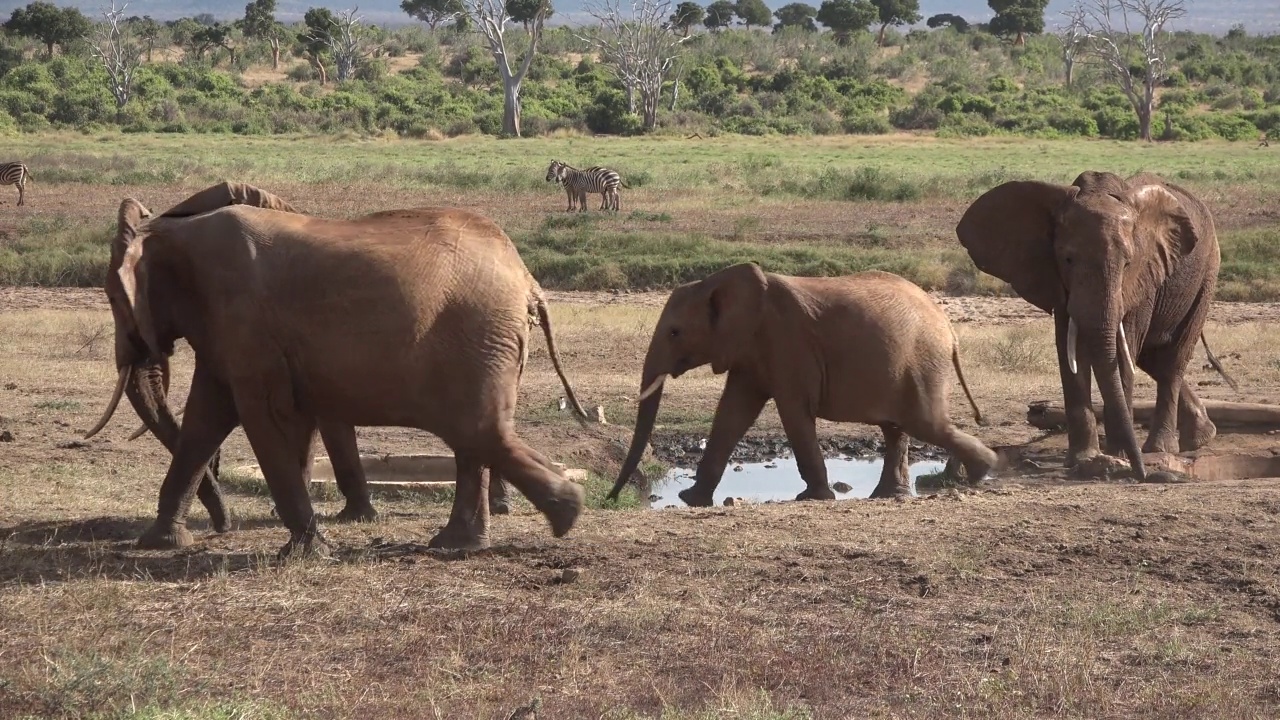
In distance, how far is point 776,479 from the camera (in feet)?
40.5

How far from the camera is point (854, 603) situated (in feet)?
22.2

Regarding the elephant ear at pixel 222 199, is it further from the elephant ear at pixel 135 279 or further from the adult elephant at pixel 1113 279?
the adult elephant at pixel 1113 279

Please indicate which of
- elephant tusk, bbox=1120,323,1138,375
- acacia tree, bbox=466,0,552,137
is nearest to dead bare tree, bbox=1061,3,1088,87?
acacia tree, bbox=466,0,552,137

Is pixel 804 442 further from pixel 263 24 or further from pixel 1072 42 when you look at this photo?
pixel 263 24

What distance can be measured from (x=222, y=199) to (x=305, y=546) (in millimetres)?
2061

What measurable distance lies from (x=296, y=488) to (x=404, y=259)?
1194mm

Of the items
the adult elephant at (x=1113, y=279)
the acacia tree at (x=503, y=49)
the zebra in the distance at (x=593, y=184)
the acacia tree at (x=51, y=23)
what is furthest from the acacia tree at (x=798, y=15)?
the adult elephant at (x=1113, y=279)

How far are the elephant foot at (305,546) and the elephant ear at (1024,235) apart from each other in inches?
229

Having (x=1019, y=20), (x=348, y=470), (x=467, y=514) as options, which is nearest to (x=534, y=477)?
(x=467, y=514)

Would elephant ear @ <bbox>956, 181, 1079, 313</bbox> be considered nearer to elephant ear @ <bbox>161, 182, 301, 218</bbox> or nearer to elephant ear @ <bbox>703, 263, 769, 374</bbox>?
elephant ear @ <bbox>703, 263, 769, 374</bbox>

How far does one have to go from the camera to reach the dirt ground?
559 cm

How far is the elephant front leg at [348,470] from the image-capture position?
8.91 meters

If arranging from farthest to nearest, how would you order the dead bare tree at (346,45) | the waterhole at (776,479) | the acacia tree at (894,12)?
1. the acacia tree at (894,12)
2. the dead bare tree at (346,45)
3. the waterhole at (776,479)

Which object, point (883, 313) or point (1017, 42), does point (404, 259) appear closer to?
point (883, 313)
